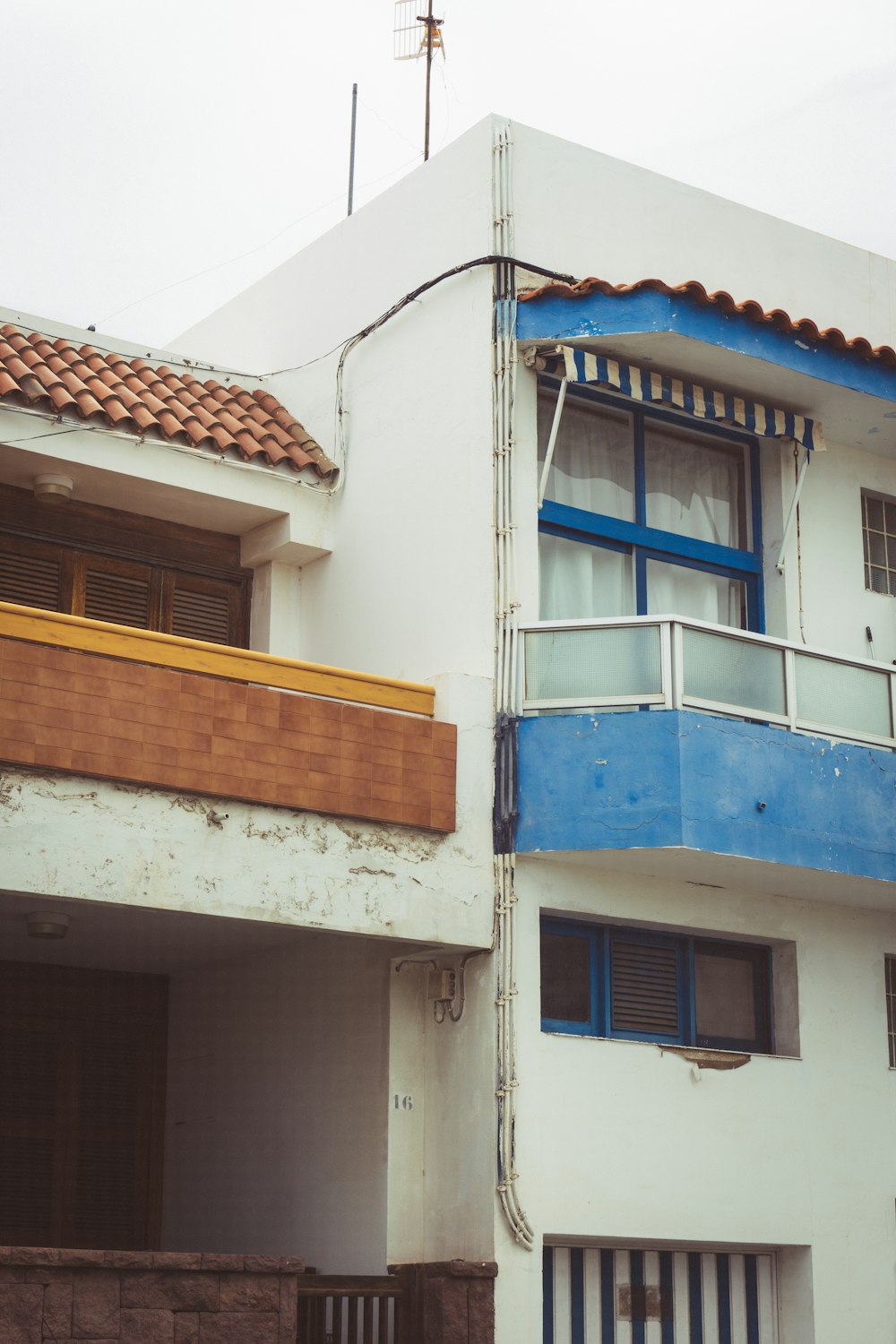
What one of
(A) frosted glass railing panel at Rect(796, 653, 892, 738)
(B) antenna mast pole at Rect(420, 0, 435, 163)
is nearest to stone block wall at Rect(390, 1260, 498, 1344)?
(A) frosted glass railing panel at Rect(796, 653, 892, 738)

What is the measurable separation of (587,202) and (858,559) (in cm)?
371

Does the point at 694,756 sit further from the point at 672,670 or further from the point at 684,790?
the point at 672,670

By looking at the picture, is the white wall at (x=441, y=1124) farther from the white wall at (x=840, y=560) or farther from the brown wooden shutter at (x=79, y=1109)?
the white wall at (x=840, y=560)

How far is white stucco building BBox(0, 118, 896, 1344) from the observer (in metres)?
11.1

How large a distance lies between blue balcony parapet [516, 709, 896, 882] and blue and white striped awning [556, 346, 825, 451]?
2554 millimetres

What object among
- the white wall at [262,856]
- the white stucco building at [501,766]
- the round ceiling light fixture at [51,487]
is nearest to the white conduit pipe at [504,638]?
the white stucco building at [501,766]

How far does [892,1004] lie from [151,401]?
7642mm

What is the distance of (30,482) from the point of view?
13312 millimetres

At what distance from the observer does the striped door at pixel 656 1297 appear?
11586mm

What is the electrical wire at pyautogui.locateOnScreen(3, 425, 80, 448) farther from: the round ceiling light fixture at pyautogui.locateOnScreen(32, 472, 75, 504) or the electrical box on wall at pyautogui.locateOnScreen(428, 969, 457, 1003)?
the electrical box on wall at pyautogui.locateOnScreen(428, 969, 457, 1003)

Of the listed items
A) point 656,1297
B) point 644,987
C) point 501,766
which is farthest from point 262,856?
point 656,1297

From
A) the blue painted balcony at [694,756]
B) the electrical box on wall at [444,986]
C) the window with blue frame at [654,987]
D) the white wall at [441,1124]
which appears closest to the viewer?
the white wall at [441,1124]

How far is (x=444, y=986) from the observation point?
11.8 meters

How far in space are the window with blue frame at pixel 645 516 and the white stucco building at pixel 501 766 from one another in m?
0.04
